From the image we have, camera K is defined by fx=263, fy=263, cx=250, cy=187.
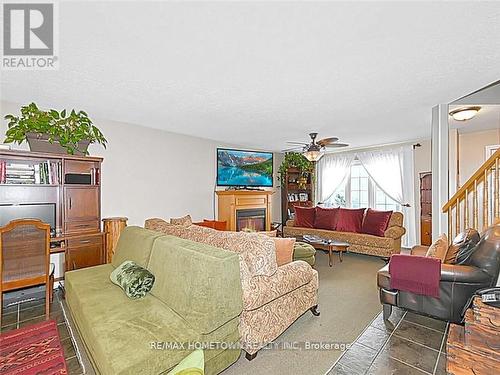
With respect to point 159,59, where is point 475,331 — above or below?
below

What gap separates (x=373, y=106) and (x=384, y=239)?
286cm

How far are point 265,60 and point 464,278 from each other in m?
2.64

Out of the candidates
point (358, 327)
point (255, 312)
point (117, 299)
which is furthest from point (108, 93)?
point (358, 327)

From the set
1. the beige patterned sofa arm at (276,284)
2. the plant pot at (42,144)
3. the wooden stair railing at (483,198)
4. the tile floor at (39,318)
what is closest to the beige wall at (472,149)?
the wooden stair railing at (483,198)

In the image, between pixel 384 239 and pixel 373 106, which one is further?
pixel 384 239

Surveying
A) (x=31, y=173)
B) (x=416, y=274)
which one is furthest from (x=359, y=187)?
(x=31, y=173)

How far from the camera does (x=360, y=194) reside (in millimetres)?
7336

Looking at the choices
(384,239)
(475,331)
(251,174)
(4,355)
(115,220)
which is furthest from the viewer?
(251,174)

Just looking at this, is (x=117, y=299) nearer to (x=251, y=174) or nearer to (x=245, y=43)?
(x=245, y=43)

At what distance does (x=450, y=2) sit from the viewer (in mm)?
1582

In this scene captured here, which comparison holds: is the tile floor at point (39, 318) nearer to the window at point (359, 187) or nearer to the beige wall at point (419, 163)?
the beige wall at point (419, 163)

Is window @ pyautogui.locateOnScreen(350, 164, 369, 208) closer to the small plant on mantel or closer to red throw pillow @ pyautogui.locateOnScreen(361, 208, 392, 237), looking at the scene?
the small plant on mantel

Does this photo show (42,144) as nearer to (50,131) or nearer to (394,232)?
(50,131)

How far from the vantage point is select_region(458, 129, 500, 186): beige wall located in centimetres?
550
